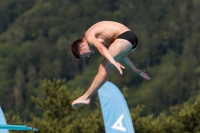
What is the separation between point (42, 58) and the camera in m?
171

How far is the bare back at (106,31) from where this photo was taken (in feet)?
56.2

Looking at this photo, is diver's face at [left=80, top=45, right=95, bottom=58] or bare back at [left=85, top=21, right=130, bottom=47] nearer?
bare back at [left=85, top=21, right=130, bottom=47]

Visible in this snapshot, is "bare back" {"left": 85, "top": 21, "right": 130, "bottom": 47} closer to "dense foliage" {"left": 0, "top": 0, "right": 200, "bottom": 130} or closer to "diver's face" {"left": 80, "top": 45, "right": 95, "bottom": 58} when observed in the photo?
"diver's face" {"left": 80, "top": 45, "right": 95, "bottom": 58}

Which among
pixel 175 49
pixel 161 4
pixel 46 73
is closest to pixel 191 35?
pixel 175 49

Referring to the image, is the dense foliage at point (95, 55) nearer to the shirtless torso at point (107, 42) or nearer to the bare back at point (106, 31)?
the shirtless torso at point (107, 42)

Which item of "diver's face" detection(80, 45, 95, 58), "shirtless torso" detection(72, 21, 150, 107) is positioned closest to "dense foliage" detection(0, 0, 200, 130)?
"shirtless torso" detection(72, 21, 150, 107)


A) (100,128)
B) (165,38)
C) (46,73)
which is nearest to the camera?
(100,128)

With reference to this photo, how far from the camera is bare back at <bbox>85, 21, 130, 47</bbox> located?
17141 mm

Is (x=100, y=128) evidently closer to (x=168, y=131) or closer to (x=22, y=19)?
(x=168, y=131)

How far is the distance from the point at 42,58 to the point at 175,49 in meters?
24.1

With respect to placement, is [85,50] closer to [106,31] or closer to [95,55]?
[106,31]

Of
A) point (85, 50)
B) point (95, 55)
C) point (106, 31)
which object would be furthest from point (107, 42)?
point (95, 55)

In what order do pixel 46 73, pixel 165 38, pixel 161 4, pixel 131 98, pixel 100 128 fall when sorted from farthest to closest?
pixel 161 4 → pixel 165 38 → pixel 46 73 → pixel 131 98 → pixel 100 128

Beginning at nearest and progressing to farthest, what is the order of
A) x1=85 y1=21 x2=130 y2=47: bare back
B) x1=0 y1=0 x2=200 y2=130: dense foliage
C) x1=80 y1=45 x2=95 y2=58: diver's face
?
x1=85 y1=21 x2=130 y2=47: bare back
x1=80 y1=45 x2=95 y2=58: diver's face
x1=0 y1=0 x2=200 y2=130: dense foliage
